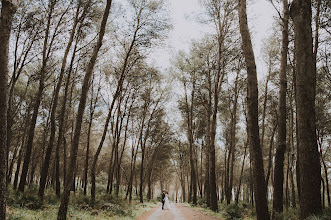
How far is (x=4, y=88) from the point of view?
4.87m

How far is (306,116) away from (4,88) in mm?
7096

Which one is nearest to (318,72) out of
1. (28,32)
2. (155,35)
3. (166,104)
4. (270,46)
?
(270,46)

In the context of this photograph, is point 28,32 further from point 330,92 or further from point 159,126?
point 330,92

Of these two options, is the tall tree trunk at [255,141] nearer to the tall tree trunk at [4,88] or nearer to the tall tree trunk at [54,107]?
the tall tree trunk at [4,88]

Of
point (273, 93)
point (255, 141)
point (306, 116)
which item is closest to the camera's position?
point (306, 116)

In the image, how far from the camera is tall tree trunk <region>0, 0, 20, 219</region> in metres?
4.59

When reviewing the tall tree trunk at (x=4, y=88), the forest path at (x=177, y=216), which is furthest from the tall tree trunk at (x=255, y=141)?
the tall tree trunk at (x=4, y=88)

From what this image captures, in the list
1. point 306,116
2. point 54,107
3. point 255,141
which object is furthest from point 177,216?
point 306,116

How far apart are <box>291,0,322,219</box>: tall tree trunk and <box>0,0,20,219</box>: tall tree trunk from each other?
655 centimetres

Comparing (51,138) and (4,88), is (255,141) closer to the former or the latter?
(4,88)

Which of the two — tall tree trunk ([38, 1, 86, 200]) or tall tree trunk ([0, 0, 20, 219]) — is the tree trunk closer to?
tall tree trunk ([38, 1, 86, 200])

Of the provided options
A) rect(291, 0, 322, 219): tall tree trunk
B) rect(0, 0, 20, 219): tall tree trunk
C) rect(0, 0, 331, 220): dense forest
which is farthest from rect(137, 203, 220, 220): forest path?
rect(0, 0, 20, 219): tall tree trunk

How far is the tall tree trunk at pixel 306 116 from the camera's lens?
16.2ft

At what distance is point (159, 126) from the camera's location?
27.0m
